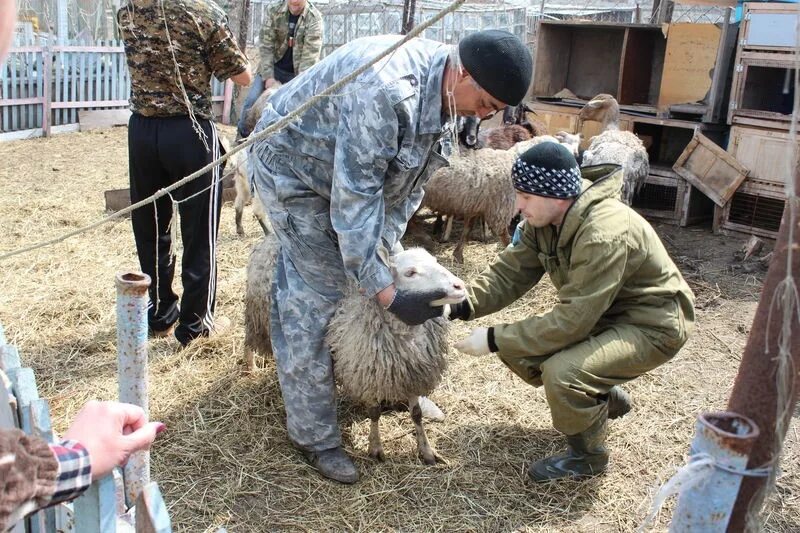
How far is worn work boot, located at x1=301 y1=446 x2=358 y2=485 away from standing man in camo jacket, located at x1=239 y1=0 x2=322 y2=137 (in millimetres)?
4728

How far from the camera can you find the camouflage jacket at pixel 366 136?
281cm

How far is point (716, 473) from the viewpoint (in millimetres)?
1284

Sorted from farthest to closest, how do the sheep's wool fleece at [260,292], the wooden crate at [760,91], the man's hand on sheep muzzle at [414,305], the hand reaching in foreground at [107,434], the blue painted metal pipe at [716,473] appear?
the wooden crate at [760,91] → the sheep's wool fleece at [260,292] → the man's hand on sheep muzzle at [414,305] → the hand reaching in foreground at [107,434] → the blue painted metal pipe at [716,473]

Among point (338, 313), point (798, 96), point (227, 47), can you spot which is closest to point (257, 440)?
point (338, 313)

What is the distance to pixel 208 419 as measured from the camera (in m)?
3.82

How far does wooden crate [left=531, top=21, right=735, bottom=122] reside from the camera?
8.11 metres

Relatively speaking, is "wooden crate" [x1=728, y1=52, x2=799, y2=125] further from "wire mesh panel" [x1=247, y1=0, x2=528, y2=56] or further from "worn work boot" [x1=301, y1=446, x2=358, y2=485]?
"wire mesh panel" [x1=247, y1=0, x2=528, y2=56]

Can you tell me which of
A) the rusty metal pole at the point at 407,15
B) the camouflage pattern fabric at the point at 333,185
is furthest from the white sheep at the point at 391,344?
the rusty metal pole at the point at 407,15

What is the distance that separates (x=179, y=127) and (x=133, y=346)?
2256mm

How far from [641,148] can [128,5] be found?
554 centimetres

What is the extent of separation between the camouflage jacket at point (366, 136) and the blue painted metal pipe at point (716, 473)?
1.74 metres

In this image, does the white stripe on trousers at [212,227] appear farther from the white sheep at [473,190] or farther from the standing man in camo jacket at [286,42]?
the standing man in camo jacket at [286,42]

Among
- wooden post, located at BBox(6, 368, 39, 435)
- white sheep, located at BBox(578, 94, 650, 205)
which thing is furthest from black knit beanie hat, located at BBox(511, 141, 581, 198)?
white sheep, located at BBox(578, 94, 650, 205)

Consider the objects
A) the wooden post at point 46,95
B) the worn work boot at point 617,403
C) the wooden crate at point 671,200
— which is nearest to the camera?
the worn work boot at point 617,403
